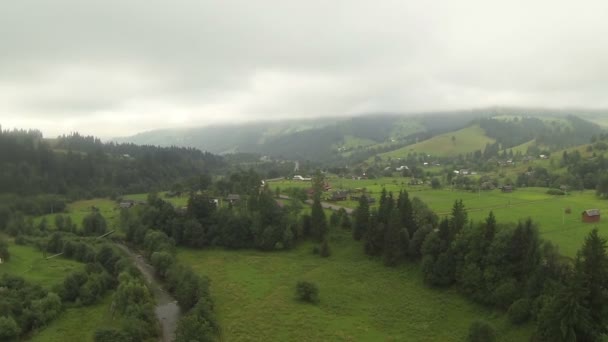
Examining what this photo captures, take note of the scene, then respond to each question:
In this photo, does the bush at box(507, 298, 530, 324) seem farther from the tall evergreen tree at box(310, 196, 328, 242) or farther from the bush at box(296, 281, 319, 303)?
the tall evergreen tree at box(310, 196, 328, 242)

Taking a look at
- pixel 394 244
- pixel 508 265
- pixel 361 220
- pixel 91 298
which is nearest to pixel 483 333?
pixel 508 265

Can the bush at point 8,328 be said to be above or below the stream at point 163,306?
above

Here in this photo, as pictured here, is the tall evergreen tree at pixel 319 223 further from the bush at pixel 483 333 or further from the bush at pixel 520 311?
the bush at pixel 483 333

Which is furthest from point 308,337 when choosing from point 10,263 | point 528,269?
point 10,263

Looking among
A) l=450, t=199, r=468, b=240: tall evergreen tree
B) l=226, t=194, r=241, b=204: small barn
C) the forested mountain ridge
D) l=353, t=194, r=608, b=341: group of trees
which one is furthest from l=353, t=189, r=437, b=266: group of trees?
the forested mountain ridge

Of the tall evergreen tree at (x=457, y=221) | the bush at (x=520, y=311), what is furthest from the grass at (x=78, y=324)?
the tall evergreen tree at (x=457, y=221)

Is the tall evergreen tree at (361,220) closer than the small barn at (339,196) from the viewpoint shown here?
Yes

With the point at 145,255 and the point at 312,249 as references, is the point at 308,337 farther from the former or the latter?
the point at 145,255
